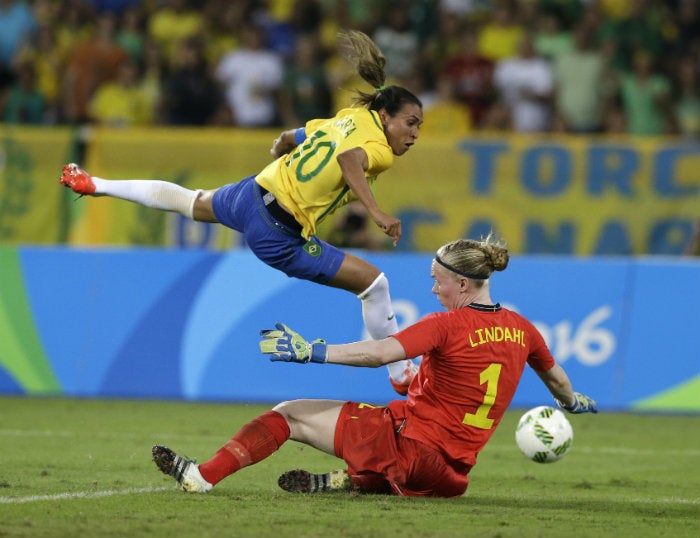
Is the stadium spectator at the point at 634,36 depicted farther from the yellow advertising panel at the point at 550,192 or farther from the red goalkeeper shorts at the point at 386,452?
the red goalkeeper shorts at the point at 386,452

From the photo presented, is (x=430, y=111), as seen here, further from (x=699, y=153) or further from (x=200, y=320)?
(x=200, y=320)

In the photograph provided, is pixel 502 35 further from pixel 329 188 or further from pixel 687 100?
pixel 329 188

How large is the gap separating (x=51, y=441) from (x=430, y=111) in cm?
789

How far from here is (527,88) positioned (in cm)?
1568

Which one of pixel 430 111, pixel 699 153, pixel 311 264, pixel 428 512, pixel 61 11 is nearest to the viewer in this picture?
pixel 428 512

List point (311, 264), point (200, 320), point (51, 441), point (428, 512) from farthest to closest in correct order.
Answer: point (200, 320)
point (51, 441)
point (311, 264)
point (428, 512)

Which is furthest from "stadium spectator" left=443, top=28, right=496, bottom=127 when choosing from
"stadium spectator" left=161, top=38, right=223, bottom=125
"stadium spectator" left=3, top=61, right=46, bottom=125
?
"stadium spectator" left=3, top=61, right=46, bottom=125

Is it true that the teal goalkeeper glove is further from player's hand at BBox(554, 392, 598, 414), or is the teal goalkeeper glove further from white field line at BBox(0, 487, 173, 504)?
player's hand at BBox(554, 392, 598, 414)

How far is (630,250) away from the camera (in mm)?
14109

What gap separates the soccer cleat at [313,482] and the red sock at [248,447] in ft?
1.07

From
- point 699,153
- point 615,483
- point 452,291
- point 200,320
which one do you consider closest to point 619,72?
point 699,153

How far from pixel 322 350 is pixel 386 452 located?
923 mm

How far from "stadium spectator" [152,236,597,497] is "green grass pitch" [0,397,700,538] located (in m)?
0.18

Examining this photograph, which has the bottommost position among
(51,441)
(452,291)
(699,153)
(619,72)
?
(51,441)
